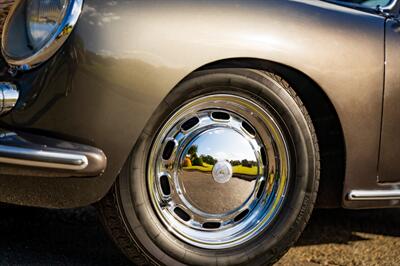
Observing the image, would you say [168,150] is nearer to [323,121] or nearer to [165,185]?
[165,185]

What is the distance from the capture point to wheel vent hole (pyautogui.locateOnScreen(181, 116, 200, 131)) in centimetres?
294

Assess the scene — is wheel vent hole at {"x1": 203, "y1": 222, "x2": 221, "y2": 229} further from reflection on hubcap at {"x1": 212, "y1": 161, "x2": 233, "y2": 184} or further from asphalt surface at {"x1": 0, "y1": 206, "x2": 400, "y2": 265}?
asphalt surface at {"x1": 0, "y1": 206, "x2": 400, "y2": 265}

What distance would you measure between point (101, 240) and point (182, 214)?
23.6 inches

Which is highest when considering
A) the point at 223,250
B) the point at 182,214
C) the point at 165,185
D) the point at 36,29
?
the point at 36,29

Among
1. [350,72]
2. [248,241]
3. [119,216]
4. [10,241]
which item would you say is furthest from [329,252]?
[10,241]

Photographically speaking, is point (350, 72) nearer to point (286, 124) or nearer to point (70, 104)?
point (286, 124)

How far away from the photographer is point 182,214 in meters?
2.98

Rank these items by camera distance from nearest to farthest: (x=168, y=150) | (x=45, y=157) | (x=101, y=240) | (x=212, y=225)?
1. (x=45, y=157)
2. (x=168, y=150)
3. (x=212, y=225)
4. (x=101, y=240)

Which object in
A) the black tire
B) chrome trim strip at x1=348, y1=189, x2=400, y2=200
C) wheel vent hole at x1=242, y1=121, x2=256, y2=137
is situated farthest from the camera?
chrome trim strip at x1=348, y1=189, x2=400, y2=200

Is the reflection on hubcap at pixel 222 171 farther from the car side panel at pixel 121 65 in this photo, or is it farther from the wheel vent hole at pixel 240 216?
the car side panel at pixel 121 65

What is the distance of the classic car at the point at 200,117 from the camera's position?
2.65 m

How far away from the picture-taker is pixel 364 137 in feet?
10.2

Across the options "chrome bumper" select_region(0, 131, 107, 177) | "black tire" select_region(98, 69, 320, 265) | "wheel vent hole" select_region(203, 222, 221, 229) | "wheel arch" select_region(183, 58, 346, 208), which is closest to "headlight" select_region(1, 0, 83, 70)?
"chrome bumper" select_region(0, 131, 107, 177)

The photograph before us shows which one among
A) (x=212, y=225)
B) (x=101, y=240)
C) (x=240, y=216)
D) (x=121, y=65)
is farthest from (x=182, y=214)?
(x=121, y=65)
